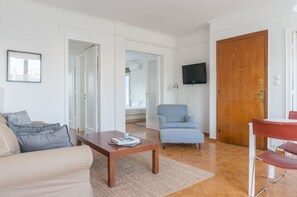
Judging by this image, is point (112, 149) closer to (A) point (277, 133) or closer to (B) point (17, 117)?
(B) point (17, 117)

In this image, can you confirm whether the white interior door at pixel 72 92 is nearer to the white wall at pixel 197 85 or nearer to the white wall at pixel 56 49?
the white wall at pixel 56 49

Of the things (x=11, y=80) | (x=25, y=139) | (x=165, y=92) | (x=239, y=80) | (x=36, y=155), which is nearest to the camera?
(x=36, y=155)

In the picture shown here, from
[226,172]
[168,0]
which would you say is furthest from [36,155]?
[168,0]

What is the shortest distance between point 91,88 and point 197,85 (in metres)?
2.76

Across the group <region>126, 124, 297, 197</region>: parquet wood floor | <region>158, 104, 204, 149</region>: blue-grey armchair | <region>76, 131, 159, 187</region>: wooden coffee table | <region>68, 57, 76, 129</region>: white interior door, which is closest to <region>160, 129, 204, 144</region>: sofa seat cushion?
<region>158, 104, 204, 149</region>: blue-grey armchair

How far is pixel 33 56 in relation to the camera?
11.8ft

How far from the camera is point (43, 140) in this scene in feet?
5.20

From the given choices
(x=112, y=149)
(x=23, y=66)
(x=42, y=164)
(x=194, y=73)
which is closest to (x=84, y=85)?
(x=23, y=66)

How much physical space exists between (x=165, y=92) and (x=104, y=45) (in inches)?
88.4

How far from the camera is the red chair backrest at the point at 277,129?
166 cm

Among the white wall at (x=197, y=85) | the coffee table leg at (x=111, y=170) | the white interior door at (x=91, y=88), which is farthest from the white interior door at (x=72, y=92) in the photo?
the coffee table leg at (x=111, y=170)

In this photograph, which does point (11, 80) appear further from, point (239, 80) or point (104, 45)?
point (239, 80)

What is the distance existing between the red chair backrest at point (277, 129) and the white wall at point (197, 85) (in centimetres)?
327

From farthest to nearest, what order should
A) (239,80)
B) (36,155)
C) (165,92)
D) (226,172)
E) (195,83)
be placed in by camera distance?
(165,92), (195,83), (239,80), (226,172), (36,155)
